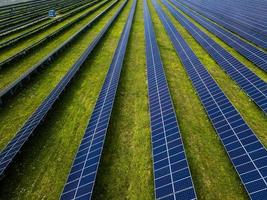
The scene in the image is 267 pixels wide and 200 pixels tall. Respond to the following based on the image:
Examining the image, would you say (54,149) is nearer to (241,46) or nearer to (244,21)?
(241,46)

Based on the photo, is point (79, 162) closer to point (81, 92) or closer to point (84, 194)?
point (84, 194)

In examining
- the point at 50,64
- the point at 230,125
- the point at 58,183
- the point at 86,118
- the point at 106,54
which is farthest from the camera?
the point at 106,54

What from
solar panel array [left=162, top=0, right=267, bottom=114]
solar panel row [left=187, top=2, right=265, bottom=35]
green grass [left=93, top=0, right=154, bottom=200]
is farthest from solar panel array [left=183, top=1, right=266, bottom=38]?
green grass [left=93, top=0, right=154, bottom=200]

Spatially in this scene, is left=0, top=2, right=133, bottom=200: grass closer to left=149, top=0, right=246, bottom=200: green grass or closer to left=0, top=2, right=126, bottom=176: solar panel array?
left=0, top=2, right=126, bottom=176: solar panel array

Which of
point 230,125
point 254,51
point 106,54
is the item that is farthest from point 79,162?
point 254,51

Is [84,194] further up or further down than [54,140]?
further up

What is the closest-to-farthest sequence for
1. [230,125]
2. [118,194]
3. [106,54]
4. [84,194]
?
[84,194] → [118,194] → [230,125] → [106,54]

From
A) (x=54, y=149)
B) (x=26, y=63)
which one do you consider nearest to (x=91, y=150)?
(x=54, y=149)
